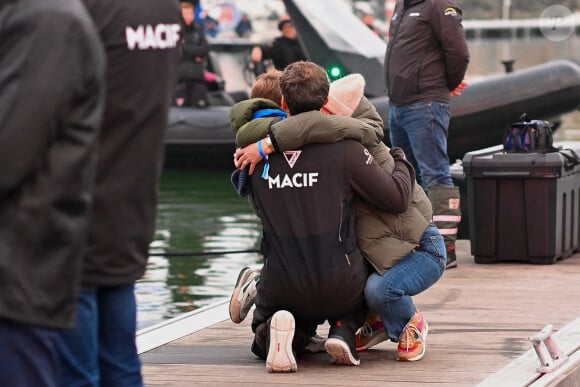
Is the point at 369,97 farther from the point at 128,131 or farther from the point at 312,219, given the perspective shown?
the point at 128,131

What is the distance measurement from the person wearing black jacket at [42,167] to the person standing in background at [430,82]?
16.1 ft

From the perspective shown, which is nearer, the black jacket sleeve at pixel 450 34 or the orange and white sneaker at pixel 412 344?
the orange and white sneaker at pixel 412 344

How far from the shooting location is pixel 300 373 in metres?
5.05

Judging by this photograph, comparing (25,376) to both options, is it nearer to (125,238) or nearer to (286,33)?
(125,238)

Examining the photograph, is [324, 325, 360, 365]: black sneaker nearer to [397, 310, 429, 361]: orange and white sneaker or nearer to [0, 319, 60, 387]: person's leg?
[397, 310, 429, 361]: orange and white sneaker

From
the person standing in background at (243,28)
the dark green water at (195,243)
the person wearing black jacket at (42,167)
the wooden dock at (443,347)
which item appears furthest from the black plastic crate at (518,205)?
the person standing in background at (243,28)

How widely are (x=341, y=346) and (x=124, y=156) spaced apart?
204cm

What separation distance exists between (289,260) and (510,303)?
175 centimetres

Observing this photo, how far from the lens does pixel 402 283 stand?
514cm

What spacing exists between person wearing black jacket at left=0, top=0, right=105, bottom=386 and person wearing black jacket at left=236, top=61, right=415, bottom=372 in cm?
236

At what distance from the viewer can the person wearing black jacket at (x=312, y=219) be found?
4969 mm

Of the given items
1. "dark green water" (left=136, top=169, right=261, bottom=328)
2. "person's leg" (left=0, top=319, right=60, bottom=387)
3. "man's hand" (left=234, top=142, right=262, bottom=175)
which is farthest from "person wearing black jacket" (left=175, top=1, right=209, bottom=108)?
"person's leg" (left=0, top=319, right=60, bottom=387)

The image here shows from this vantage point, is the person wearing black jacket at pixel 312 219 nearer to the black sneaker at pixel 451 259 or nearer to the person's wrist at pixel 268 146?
the person's wrist at pixel 268 146

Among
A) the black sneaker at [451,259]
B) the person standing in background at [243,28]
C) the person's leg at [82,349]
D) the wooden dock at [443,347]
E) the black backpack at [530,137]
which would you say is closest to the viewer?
the person's leg at [82,349]
